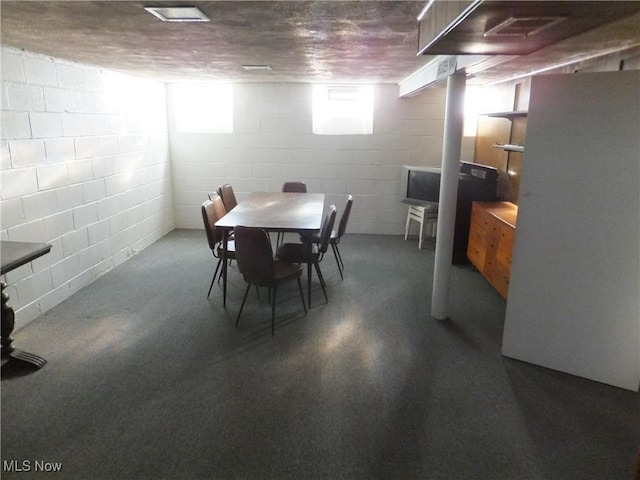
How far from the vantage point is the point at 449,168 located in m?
3.32

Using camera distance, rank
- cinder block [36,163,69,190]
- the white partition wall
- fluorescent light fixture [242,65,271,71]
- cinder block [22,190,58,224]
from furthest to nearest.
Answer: fluorescent light fixture [242,65,271,71] → cinder block [36,163,69,190] → cinder block [22,190,58,224] → the white partition wall

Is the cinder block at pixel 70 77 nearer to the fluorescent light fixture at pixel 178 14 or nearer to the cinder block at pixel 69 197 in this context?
the cinder block at pixel 69 197

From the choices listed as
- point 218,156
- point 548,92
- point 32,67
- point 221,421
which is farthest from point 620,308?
point 218,156

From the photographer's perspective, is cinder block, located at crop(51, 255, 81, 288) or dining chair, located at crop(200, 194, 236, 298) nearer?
dining chair, located at crop(200, 194, 236, 298)

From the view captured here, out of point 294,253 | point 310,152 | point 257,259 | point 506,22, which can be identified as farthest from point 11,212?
point 310,152

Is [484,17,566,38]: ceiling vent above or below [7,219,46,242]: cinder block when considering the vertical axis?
above

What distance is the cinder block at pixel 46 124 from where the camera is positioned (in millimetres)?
3457

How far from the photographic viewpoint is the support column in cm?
320

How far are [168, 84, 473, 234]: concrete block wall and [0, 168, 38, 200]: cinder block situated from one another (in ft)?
9.56

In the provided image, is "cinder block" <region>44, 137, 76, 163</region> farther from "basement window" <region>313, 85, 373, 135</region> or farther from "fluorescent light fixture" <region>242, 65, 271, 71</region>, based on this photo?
"basement window" <region>313, 85, 373, 135</region>

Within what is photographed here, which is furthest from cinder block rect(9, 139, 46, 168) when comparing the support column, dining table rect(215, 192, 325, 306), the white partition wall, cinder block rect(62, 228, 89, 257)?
the white partition wall

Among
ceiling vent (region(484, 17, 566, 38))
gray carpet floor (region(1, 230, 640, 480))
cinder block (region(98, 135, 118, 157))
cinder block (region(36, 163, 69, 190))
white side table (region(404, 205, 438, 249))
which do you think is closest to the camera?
ceiling vent (region(484, 17, 566, 38))

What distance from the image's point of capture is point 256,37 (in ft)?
9.20

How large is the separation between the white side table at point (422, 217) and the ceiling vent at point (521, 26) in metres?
3.50
